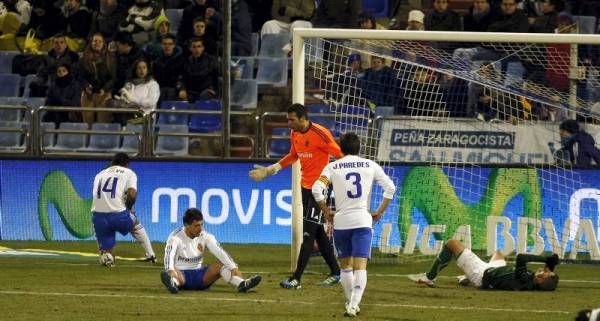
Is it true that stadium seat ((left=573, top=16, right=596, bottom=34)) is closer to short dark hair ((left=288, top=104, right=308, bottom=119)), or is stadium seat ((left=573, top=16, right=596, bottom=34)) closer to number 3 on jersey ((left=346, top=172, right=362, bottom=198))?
short dark hair ((left=288, top=104, right=308, bottom=119))

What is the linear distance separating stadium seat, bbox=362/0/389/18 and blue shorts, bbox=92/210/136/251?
348 inches

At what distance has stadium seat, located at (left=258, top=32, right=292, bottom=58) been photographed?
26.8 metres

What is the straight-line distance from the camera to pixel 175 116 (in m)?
25.8

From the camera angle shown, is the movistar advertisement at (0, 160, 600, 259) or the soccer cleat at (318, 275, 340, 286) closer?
the soccer cleat at (318, 275, 340, 286)

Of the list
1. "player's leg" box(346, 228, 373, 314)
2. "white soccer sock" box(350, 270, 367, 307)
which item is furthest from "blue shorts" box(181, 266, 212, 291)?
"white soccer sock" box(350, 270, 367, 307)

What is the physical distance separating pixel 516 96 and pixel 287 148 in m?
4.34

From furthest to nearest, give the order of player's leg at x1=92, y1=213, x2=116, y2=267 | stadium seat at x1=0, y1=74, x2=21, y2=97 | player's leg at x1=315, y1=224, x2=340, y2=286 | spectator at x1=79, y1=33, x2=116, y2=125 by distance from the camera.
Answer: stadium seat at x1=0, y1=74, x2=21, y2=97 < spectator at x1=79, y1=33, x2=116, y2=125 < player's leg at x1=92, y1=213, x2=116, y2=267 < player's leg at x1=315, y1=224, x2=340, y2=286

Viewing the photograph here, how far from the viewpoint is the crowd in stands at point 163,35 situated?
25656 millimetres

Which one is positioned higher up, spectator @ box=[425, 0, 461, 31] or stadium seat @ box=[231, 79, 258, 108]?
spectator @ box=[425, 0, 461, 31]

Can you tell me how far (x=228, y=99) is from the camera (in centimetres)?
2345

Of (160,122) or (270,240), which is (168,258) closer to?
(270,240)

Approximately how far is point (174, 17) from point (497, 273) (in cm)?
1229

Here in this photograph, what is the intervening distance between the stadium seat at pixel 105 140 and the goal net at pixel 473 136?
13.9ft

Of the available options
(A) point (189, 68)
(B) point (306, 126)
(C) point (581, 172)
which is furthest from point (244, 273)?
(A) point (189, 68)
